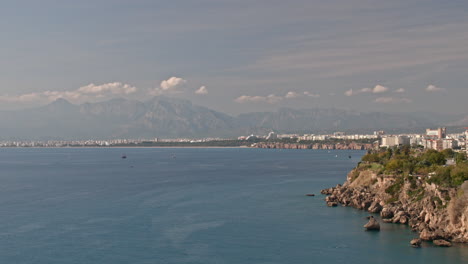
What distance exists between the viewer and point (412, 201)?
87.7 feet

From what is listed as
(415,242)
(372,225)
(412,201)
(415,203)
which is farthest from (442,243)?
A: (412,201)

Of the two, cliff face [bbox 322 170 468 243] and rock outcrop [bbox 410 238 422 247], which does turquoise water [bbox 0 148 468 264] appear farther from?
cliff face [bbox 322 170 468 243]

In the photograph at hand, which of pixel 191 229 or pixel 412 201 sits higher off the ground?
pixel 412 201

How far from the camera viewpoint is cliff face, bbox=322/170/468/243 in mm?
21773

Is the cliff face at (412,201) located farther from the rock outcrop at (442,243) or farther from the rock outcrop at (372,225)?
the rock outcrop at (372,225)

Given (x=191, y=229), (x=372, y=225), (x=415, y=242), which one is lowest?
(x=191, y=229)

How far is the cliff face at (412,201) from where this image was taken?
21773mm

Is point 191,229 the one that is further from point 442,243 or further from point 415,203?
point 442,243

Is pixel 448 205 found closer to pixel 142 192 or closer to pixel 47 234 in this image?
pixel 47 234

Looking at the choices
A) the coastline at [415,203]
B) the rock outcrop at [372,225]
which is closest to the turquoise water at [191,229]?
the rock outcrop at [372,225]

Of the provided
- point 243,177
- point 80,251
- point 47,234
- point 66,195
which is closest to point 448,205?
point 80,251

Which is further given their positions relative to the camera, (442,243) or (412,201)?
(412,201)

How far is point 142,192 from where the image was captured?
3947cm

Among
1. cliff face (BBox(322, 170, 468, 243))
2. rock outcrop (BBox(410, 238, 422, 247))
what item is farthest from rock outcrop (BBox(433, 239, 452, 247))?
rock outcrop (BBox(410, 238, 422, 247))
